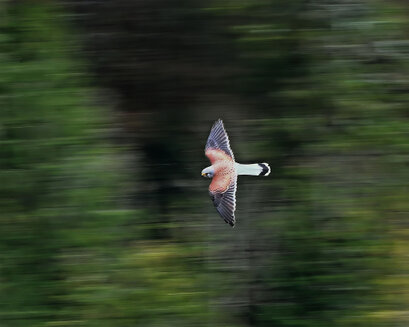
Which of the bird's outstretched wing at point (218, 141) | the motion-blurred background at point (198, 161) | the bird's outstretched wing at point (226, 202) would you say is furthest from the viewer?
the bird's outstretched wing at point (218, 141)

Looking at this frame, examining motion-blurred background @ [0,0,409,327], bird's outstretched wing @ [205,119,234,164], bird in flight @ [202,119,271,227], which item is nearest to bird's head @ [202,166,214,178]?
bird in flight @ [202,119,271,227]

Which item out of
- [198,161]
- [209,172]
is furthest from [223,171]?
[198,161]

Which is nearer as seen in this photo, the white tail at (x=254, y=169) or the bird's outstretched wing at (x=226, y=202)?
the bird's outstretched wing at (x=226, y=202)

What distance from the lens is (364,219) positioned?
5031 mm

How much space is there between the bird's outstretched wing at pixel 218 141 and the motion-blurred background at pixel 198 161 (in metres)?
0.27

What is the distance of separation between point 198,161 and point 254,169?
0.46 m

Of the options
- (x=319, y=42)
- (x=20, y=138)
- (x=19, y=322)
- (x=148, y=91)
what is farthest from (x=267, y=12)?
(x=19, y=322)

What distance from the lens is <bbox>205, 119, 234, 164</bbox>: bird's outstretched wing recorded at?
15.9 feet

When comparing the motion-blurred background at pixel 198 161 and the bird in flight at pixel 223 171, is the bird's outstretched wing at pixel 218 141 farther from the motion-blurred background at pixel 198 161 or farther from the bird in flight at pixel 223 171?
the motion-blurred background at pixel 198 161

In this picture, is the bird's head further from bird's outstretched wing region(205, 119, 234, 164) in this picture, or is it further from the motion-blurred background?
the motion-blurred background

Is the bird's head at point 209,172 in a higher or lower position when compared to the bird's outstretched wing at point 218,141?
lower

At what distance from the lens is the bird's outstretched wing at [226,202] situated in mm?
4691

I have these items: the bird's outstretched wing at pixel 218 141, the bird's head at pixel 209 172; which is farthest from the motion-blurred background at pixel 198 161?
the bird's head at pixel 209 172

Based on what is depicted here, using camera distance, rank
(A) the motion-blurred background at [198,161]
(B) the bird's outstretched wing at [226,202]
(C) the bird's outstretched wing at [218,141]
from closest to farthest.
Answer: (A) the motion-blurred background at [198,161], (B) the bird's outstretched wing at [226,202], (C) the bird's outstretched wing at [218,141]
